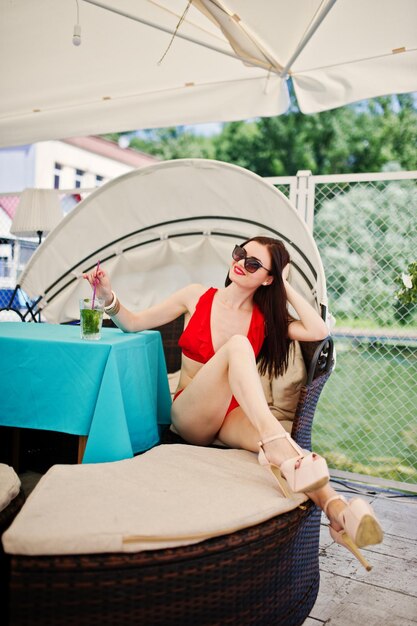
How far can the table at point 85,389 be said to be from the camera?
2.56m

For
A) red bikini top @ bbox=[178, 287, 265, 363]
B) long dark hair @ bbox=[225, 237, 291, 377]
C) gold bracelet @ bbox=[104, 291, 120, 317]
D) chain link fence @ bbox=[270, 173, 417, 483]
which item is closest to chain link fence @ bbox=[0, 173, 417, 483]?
chain link fence @ bbox=[270, 173, 417, 483]

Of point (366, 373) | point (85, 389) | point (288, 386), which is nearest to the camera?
point (85, 389)

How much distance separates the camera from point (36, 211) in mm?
5516

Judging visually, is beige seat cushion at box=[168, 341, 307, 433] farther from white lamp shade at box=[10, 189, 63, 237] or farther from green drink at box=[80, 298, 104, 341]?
white lamp shade at box=[10, 189, 63, 237]

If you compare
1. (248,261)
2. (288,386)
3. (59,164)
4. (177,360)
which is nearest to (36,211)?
(177,360)

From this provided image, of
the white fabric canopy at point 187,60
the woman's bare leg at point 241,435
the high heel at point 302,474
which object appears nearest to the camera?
the high heel at point 302,474

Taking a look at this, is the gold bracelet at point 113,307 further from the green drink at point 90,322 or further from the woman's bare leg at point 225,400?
the woman's bare leg at point 225,400

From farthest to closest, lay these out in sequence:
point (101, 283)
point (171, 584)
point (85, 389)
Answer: point (101, 283), point (85, 389), point (171, 584)

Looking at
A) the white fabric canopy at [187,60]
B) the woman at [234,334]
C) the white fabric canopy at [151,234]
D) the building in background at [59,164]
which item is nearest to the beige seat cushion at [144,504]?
the woman at [234,334]

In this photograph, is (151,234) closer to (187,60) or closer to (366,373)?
(187,60)

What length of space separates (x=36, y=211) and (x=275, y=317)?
3.21m

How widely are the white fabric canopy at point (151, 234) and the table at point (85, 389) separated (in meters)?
1.51

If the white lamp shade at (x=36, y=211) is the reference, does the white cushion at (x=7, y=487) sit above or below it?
below

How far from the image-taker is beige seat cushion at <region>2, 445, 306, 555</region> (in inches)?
65.8
